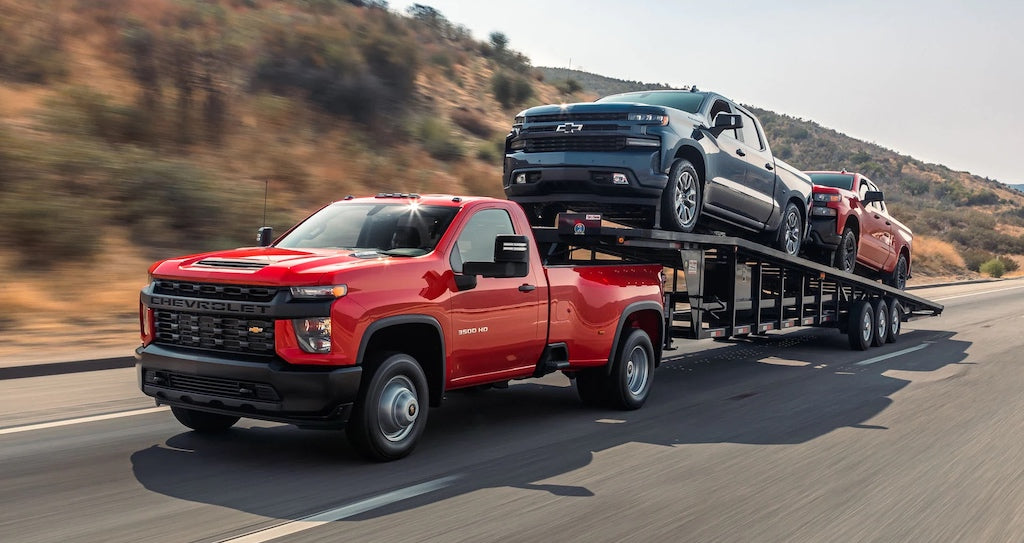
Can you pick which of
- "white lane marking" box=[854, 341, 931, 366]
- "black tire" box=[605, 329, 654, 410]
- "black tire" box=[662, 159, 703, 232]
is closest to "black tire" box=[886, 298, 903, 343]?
"white lane marking" box=[854, 341, 931, 366]

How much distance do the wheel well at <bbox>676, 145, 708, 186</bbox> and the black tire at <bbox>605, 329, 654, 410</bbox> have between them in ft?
7.91

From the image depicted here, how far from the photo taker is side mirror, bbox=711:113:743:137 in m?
11.6

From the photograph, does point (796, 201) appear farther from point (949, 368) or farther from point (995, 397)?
point (995, 397)

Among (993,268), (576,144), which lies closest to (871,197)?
(576,144)

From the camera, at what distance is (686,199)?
35.7 feet

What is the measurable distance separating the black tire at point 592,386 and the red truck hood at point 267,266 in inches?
114

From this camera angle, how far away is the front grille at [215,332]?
6160 mm

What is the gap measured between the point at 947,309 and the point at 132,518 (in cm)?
2284

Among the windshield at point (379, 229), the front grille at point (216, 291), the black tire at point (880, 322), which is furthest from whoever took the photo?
the black tire at point (880, 322)

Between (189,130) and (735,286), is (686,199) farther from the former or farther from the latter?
(189,130)

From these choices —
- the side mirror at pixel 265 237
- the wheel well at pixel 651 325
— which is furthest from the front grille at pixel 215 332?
the wheel well at pixel 651 325

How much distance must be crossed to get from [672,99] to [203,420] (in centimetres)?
673

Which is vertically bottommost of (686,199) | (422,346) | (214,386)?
(214,386)

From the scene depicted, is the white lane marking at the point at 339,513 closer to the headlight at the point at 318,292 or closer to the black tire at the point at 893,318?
the headlight at the point at 318,292
